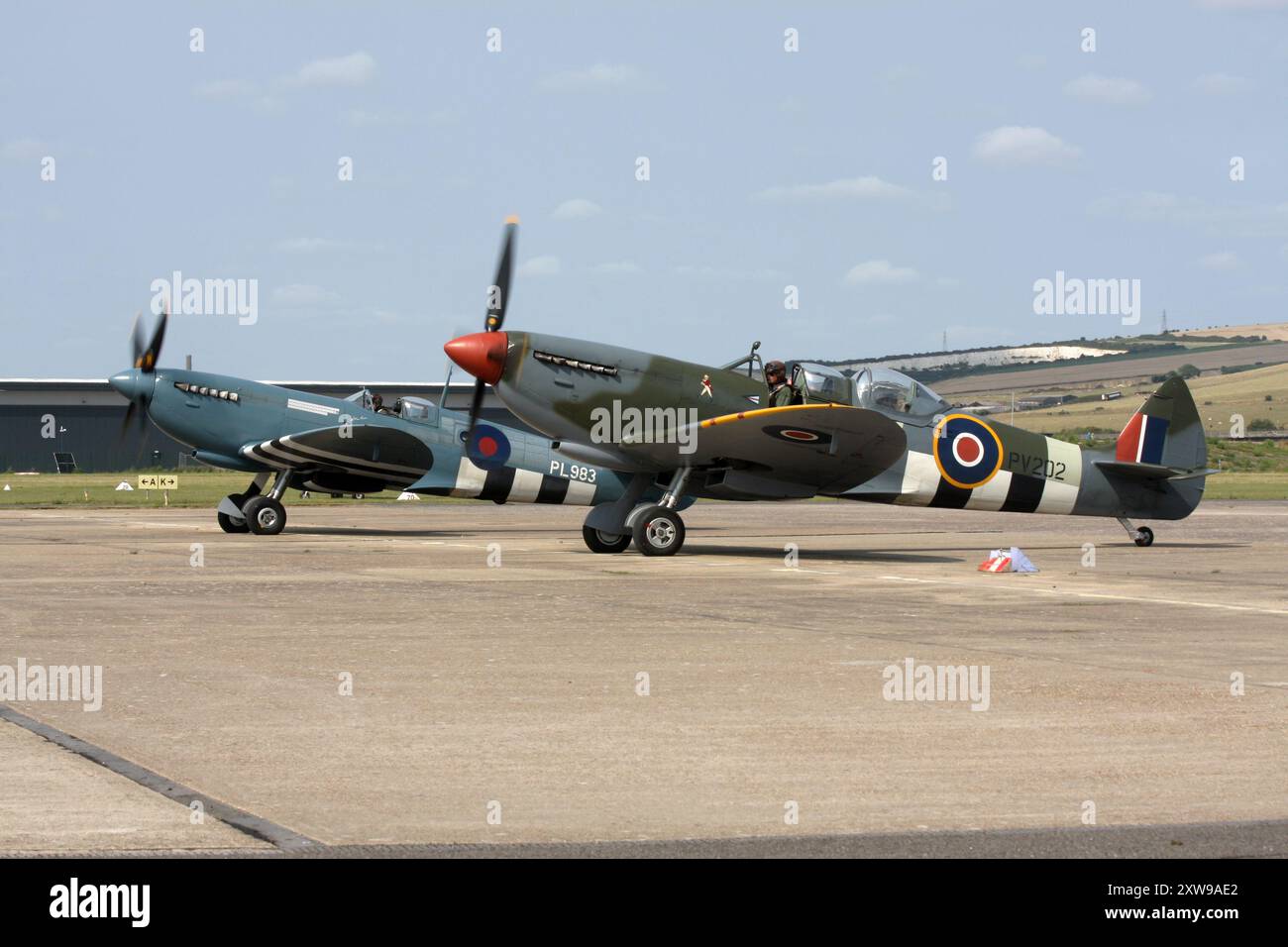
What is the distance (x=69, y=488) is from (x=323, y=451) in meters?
35.0

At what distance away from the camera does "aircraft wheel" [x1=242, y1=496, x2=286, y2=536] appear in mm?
25531

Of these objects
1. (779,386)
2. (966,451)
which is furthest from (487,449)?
(966,451)

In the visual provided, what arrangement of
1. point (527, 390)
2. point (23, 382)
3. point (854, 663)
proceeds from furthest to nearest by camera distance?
point (23, 382) → point (527, 390) → point (854, 663)

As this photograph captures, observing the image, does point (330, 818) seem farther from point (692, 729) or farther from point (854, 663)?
point (854, 663)

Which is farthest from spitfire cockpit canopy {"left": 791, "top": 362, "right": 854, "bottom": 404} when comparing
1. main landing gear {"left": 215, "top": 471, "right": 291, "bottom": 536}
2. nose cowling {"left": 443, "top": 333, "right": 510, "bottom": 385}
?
main landing gear {"left": 215, "top": 471, "right": 291, "bottom": 536}

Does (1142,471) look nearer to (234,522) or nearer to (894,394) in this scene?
(894,394)

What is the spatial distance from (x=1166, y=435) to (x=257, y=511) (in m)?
14.3

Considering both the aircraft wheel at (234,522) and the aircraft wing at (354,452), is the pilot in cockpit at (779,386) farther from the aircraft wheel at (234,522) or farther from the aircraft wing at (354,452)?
the aircraft wheel at (234,522)

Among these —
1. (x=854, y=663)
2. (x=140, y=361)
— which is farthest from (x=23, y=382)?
(x=854, y=663)

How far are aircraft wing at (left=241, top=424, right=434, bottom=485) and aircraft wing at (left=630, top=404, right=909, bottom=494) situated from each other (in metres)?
7.38

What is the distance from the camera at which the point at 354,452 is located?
26.2 metres

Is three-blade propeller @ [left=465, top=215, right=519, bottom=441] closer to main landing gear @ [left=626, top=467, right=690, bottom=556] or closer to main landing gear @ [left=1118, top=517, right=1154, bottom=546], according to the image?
main landing gear @ [left=626, top=467, right=690, bottom=556]

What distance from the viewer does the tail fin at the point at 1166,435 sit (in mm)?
23016
